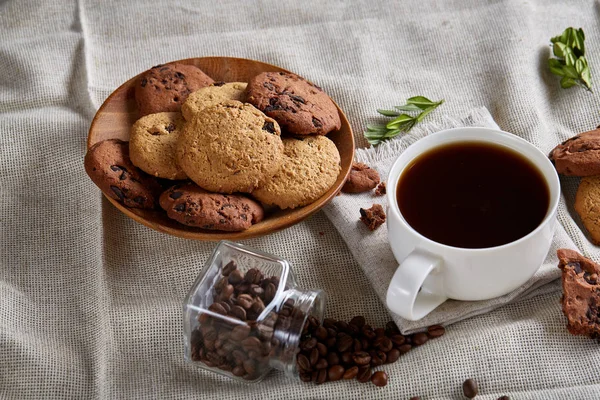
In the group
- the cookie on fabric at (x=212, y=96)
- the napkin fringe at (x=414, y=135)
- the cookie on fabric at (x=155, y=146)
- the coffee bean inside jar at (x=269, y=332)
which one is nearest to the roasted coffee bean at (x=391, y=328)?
the coffee bean inside jar at (x=269, y=332)

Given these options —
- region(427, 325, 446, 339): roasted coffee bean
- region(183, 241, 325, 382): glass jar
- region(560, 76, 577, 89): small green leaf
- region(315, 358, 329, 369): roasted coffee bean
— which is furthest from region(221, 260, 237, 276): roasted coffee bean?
region(560, 76, 577, 89): small green leaf

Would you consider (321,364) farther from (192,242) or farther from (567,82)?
(567,82)

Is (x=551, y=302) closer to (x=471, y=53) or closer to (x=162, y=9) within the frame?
(x=471, y=53)

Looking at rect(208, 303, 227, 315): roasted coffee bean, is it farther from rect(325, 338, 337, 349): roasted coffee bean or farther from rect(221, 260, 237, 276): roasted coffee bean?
rect(325, 338, 337, 349): roasted coffee bean

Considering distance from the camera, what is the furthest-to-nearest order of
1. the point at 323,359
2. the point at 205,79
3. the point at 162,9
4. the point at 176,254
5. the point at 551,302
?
the point at 162,9, the point at 205,79, the point at 176,254, the point at 551,302, the point at 323,359

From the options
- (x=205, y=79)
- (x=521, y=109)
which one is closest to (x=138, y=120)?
(x=205, y=79)

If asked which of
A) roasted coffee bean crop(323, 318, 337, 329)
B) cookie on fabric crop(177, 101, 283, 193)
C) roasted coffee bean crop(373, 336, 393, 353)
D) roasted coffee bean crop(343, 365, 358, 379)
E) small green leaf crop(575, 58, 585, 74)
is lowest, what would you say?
roasted coffee bean crop(343, 365, 358, 379)
